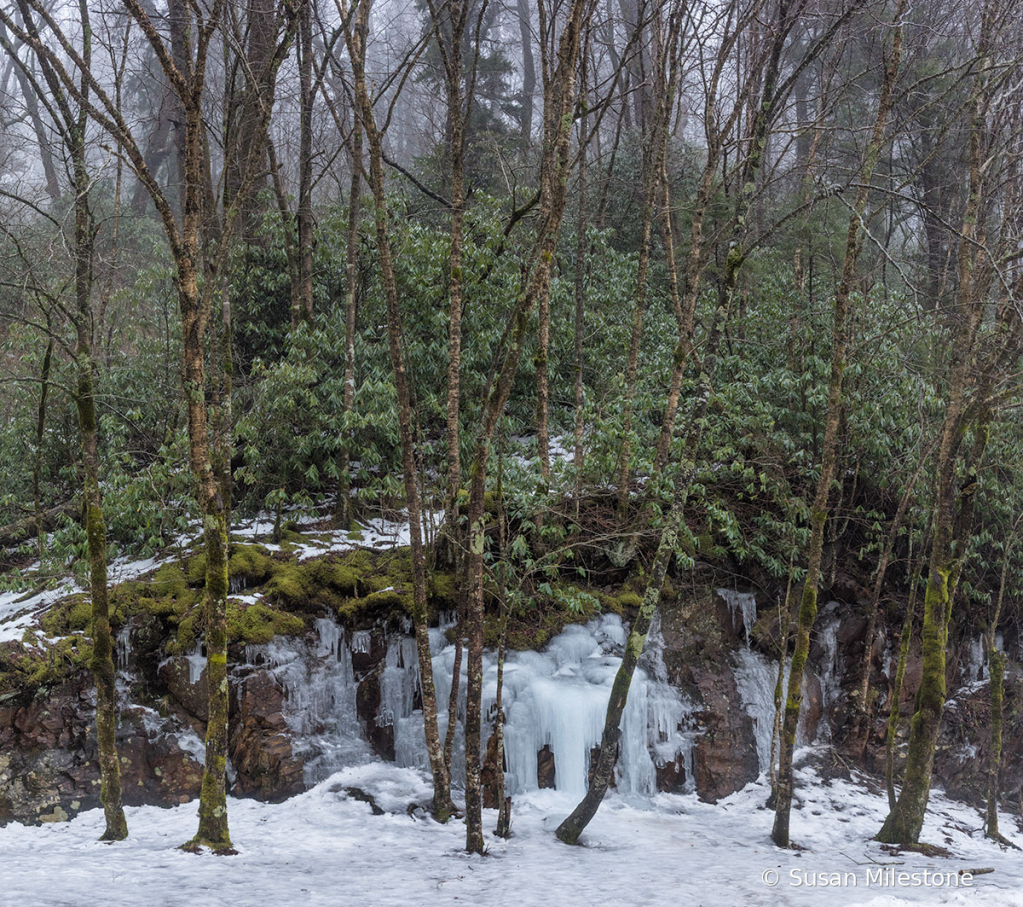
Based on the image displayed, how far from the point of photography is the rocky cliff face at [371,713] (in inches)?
240

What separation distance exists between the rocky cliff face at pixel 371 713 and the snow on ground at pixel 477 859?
0.25 m

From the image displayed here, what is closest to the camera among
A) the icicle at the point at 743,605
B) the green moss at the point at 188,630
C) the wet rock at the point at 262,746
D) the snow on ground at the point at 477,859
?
the snow on ground at the point at 477,859

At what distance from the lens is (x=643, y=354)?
10.5m

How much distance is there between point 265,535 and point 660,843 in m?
5.19

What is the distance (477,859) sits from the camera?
17.0 ft

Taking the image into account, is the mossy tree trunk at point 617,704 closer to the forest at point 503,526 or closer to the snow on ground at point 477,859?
the forest at point 503,526

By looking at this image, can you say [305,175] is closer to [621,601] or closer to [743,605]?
[621,601]

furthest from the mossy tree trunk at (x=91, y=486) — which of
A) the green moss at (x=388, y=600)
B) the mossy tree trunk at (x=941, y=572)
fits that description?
the mossy tree trunk at (x=941, y=572)

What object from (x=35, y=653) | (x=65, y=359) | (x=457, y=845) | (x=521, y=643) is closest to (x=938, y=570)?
(x=521, y=643)

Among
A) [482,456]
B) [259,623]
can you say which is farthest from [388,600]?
[482,456]

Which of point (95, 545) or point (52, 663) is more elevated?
point (95, 545)

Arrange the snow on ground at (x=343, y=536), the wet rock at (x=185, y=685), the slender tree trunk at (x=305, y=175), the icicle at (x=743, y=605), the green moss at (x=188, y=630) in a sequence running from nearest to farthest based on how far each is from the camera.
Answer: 1. the wet rock at (x=185, y=685)
2. the green moss at (x=188, y=630)
3. the snow on ground at (x=343, y=536)
4. the icicle at (x=743, y=605)
5. the slender tree trunk at (x=305, y=175)

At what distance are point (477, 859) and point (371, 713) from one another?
6.93ft

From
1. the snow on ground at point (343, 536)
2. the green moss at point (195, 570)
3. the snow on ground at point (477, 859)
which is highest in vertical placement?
the snow on ground at point (343, 536)
